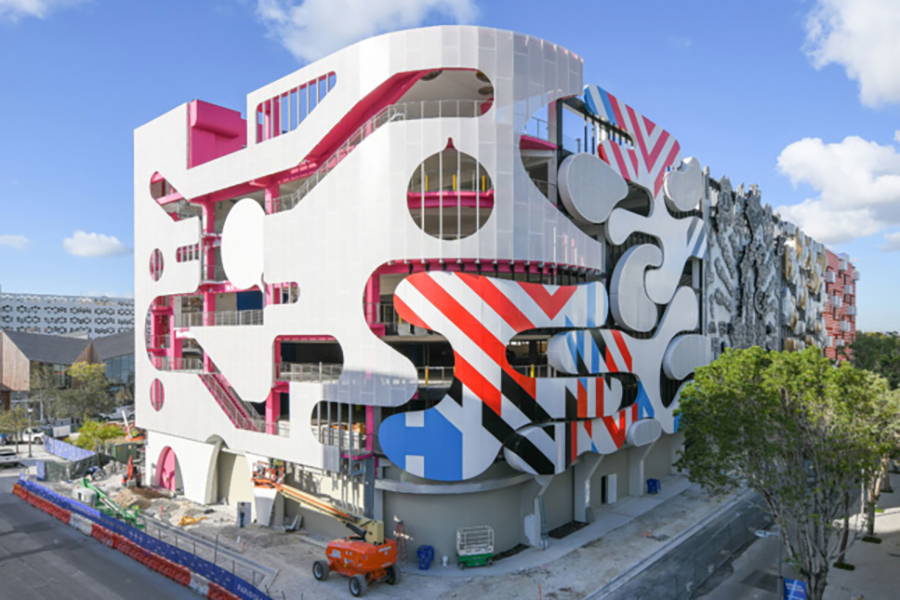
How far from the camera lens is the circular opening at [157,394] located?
43175mm

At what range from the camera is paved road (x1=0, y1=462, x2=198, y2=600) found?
26438 millimetres

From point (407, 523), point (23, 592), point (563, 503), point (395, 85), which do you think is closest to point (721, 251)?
point (563, 503)

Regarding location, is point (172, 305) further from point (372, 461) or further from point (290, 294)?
point (372, 461)

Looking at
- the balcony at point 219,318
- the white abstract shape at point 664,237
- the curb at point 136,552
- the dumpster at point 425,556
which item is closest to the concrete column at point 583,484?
the dumpster at point 425,556

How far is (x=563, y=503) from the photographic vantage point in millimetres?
35000

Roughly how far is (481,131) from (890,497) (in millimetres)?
38960

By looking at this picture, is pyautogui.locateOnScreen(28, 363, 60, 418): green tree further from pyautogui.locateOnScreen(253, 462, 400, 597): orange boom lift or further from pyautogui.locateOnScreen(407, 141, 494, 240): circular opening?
pyautogui.locateOnScreen(407, 141, 494, 240): circular opening

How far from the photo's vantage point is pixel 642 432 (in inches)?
1497

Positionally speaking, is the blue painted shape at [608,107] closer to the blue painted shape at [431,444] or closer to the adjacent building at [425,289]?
the adjacent building at [425,289]

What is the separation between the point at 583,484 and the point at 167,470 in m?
30.0

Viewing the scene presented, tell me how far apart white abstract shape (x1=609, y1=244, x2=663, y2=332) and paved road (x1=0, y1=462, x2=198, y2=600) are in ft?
91.1

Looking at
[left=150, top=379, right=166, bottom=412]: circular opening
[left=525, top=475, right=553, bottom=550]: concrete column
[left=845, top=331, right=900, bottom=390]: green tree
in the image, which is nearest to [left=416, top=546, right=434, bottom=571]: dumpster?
[left=525, top=475, right=553, bottom=550]: concrete column

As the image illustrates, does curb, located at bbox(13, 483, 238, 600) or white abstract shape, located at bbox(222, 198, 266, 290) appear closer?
curb, located at bbox(13, 483, 238, 600)

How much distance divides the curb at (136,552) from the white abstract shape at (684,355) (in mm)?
30877
